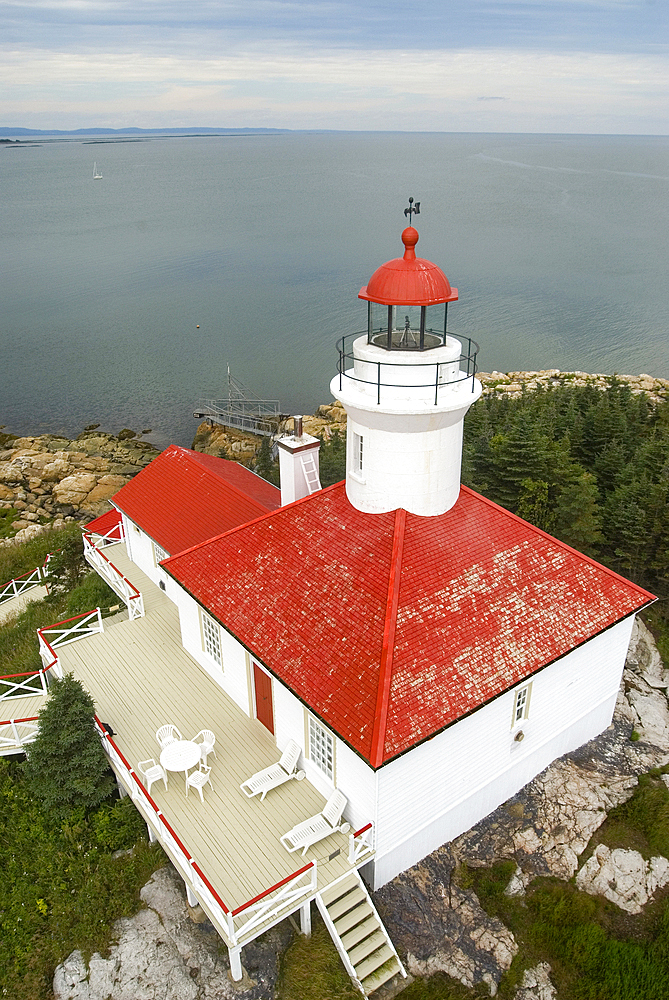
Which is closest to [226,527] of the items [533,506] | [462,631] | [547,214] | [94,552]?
[94,552]

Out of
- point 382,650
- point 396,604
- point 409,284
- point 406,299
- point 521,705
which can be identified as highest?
point 409,284

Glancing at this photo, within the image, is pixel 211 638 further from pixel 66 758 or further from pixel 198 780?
pixel 66 758

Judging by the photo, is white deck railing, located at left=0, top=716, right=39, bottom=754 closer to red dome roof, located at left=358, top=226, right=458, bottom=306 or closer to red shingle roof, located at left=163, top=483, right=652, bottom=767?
red shingle roof, located at left=163, top=483, right=652, bottom=767

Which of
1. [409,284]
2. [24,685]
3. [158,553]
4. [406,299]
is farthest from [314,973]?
[158,553]

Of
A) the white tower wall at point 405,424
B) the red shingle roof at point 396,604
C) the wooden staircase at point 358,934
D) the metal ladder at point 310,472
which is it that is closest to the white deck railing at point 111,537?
the red shingle roof at point 396,604

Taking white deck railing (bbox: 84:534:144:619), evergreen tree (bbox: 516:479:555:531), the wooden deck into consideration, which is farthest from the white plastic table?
evergreen tree (bbox: 516:479:555:531)

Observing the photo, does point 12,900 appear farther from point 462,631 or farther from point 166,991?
point 462,631
